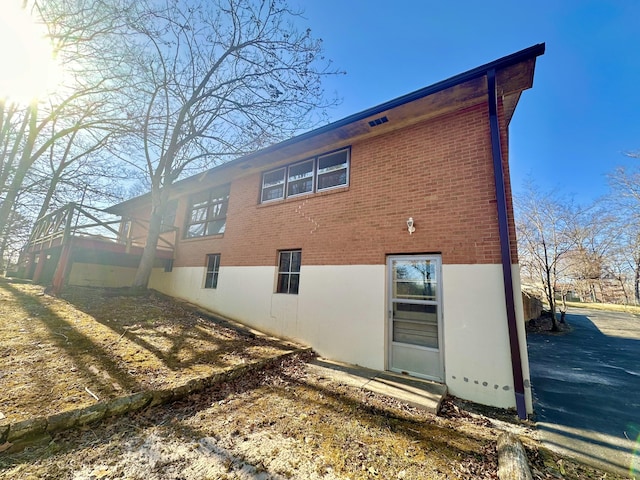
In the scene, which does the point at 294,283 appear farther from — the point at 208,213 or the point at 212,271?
the point at 208,213

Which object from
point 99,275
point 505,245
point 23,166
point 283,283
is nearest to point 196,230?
point 99,275

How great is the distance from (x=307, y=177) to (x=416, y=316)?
4.91 metres

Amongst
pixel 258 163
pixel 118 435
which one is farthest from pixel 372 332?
pixel 258 163

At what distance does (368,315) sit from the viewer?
5707 mm

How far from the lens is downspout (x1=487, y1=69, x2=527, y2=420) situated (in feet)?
13.3

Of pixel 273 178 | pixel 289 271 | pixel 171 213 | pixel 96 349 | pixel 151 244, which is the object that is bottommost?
pixel 96 349

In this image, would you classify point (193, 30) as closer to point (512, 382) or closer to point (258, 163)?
point (258, 163)

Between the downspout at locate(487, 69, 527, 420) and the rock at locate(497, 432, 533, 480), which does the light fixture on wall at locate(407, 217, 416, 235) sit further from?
the rock at locate(497, 432, 533, 480)

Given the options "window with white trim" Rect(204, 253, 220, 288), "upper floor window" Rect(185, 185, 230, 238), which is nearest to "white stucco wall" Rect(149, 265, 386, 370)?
"window with white trim" Rect(204, 253, 220, 288)

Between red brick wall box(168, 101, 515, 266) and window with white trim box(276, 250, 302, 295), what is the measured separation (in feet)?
0.78

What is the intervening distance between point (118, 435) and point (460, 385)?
5.05m

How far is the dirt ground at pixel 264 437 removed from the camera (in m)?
2.50

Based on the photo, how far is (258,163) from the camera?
28.5ft

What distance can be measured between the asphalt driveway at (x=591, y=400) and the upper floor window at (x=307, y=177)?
5965 millimetres
